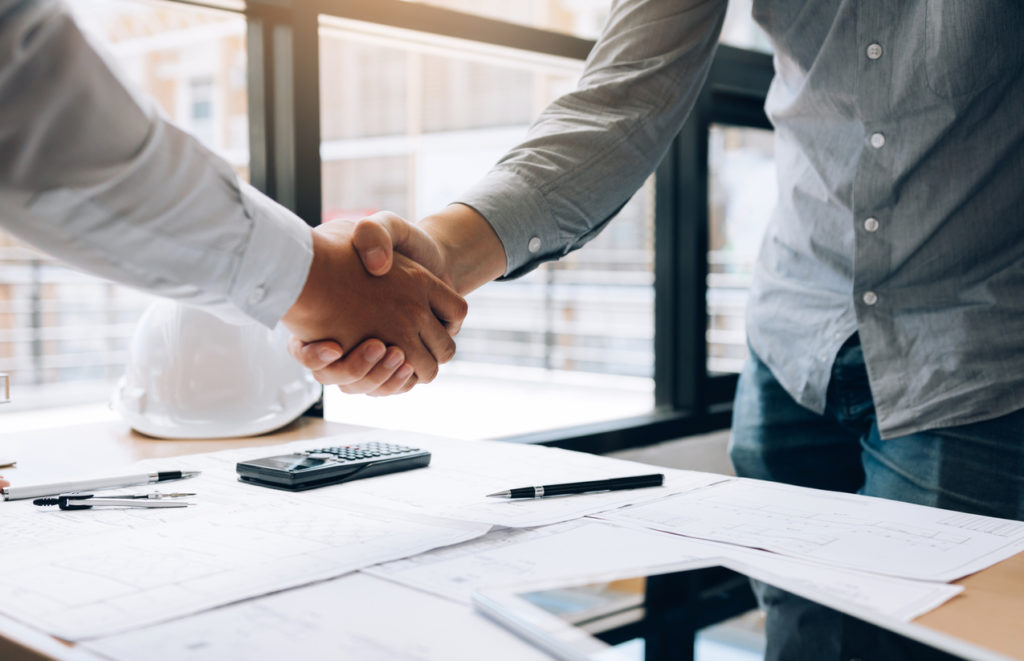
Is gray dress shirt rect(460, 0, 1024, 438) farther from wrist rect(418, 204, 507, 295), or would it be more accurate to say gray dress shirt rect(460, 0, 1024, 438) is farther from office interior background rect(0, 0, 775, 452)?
office interior background rect(0, 0, 775, 452)

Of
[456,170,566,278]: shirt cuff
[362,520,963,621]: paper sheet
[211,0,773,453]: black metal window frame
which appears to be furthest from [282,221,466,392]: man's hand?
[211,0,773,453]: black metal window frame

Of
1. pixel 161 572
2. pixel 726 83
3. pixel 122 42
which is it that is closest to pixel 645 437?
pixel 726 83

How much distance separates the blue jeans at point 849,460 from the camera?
0.50 metres

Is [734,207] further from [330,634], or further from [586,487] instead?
[330,634]

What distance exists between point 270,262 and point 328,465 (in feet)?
0.73

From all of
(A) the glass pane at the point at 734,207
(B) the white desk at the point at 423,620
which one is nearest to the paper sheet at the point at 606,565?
(B) the white desk at the point at 423,620

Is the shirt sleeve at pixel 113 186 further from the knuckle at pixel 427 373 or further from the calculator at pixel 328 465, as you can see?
the knuckle at pixel 427 373

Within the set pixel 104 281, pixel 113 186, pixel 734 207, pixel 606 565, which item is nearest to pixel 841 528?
pixel 606 565

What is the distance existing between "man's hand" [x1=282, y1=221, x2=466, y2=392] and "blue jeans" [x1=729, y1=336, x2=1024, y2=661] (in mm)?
472

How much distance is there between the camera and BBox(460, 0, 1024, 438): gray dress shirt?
3.41 feet

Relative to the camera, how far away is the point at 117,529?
0.72 m

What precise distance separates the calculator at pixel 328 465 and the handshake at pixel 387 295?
4.0 inches

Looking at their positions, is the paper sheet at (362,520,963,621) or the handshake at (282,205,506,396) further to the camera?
the handshake at (282,205,506,396)

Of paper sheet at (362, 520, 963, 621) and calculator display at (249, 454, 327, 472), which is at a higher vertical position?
calculator display at (249, 454, 327, 472)
